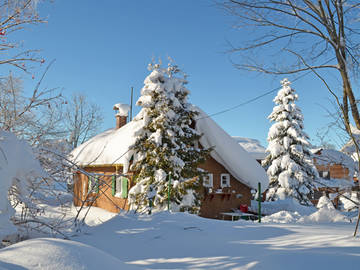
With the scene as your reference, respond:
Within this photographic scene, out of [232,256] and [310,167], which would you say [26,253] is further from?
[310,167]

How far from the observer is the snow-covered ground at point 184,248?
132 inches

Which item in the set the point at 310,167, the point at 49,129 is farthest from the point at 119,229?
the point at 310,167

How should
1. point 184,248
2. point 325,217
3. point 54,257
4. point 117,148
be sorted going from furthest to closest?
point 117,148, point 325,217, point 184,248, point 54,257

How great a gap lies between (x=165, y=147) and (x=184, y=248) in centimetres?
897

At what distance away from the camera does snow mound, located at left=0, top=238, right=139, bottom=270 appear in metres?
3.10

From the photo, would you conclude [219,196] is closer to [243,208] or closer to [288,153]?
[243,208]

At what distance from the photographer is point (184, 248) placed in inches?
212

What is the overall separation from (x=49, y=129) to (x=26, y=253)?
351 centimetres

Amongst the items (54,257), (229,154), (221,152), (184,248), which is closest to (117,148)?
(221,152)

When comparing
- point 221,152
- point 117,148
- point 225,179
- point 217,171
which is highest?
point 117,148

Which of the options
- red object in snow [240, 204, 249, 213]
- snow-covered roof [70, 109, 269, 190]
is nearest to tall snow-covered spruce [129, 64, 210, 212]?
snow-covered roof [70, 109, 269, 190]

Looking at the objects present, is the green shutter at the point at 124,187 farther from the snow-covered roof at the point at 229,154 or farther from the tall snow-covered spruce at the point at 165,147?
the snow-covered roof at the point at 229,154

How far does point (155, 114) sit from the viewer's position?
48.9 feet

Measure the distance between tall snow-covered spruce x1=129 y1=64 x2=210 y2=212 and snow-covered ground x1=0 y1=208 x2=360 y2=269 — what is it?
6283 mm
